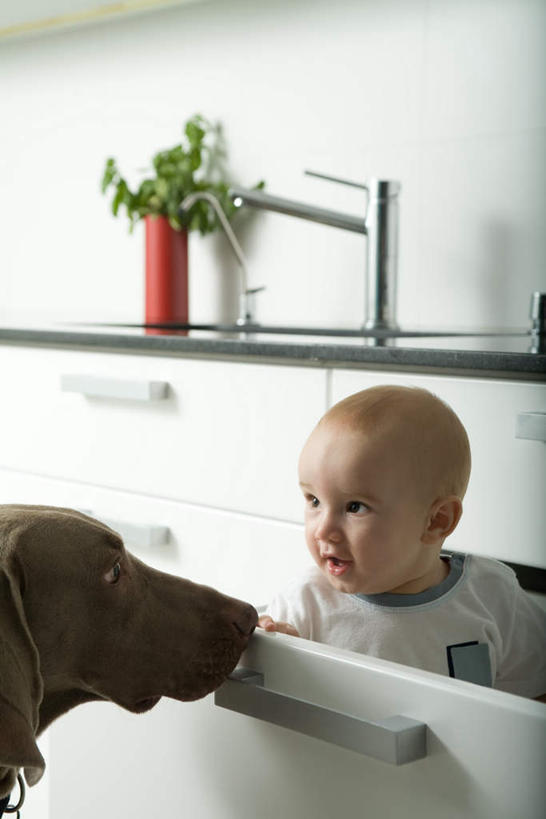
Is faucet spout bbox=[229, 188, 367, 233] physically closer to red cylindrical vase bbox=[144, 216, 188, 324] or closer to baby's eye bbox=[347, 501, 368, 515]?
red cylindrical vase bbox=[144, 216, 188, 324]

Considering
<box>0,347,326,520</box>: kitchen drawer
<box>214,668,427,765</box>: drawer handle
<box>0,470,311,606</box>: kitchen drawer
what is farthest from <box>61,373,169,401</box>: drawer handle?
<box>214,668,427,765</box>: drawer handle

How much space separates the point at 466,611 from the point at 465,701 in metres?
0.43

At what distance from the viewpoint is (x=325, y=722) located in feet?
2.28

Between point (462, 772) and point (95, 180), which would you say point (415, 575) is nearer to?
point (462, 772)

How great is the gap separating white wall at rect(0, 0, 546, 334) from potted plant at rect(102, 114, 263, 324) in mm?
94

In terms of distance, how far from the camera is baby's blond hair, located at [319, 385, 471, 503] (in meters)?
1.02

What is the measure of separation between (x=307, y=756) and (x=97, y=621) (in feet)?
0.77

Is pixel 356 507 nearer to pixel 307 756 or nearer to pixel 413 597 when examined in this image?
pixel 413 597

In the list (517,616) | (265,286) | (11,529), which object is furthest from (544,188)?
(11,529)

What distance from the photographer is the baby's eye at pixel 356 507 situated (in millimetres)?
1027

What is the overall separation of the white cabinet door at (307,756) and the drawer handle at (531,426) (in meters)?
0.58

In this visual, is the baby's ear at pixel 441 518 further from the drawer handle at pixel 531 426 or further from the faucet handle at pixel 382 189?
the faucet handle at pixel 382 189

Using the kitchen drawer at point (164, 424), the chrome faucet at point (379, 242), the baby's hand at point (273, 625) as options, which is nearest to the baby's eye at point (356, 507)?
the baby's hand at point (273, 625)

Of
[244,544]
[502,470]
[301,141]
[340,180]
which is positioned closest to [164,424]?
[244,544]
